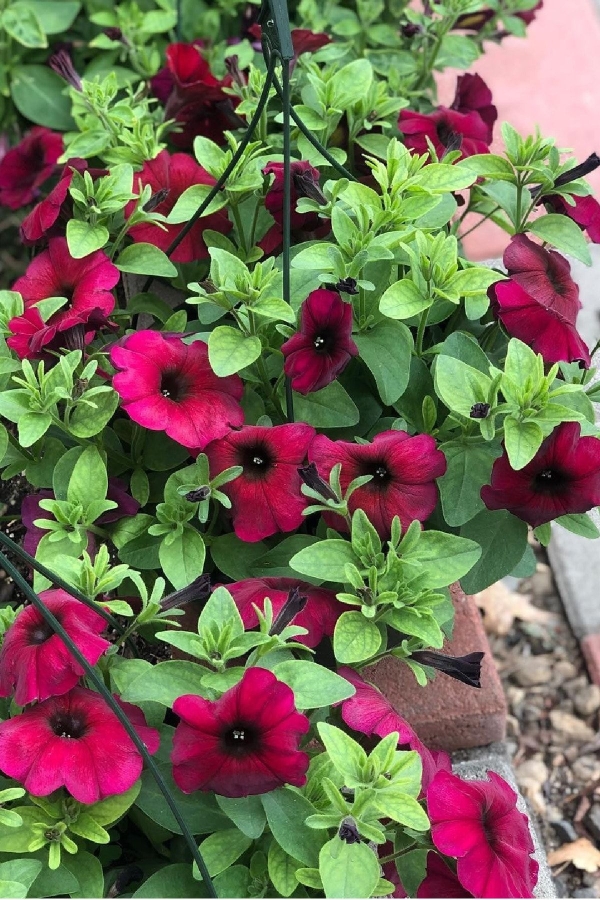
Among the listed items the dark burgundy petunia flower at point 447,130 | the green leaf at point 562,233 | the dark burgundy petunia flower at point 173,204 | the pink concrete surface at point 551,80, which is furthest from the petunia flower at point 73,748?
the pink concrete surface at point 551,80

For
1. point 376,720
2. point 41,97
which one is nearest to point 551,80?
point 41,97

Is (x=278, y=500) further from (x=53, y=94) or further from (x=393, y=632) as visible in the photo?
(x=53, y=94)

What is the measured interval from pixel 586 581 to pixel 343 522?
3.15 ft

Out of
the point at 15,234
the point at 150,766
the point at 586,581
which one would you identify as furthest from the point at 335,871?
the point at 15,234

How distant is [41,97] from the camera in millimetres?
1845

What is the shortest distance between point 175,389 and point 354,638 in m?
0.33

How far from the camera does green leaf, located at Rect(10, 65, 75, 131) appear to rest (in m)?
1.83

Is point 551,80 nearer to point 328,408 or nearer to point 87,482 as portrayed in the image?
point 328,408

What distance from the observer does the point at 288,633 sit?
0.88 metres

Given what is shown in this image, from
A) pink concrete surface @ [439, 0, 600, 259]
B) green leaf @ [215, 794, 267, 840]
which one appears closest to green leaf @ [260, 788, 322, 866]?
green leaf @ [215, 794, 267, 840]

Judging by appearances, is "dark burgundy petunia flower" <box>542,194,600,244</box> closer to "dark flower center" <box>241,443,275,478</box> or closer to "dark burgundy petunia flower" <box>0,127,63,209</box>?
"dark flower center" <box>241,443,275,478</box>

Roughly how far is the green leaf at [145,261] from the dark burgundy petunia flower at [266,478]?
0.26 metres

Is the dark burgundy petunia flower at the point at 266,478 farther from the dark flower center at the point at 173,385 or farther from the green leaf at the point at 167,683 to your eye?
the green leaf at the point at 167,683

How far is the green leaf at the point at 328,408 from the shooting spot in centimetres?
108
